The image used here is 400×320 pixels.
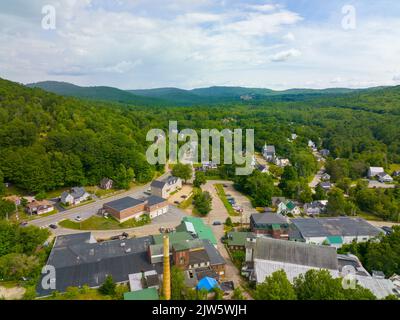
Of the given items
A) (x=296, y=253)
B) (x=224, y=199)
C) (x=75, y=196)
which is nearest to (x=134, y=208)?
(x=75, y=196)

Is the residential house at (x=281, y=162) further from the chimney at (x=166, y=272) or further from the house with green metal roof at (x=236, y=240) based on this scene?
the chimney at (x=166, y=272)

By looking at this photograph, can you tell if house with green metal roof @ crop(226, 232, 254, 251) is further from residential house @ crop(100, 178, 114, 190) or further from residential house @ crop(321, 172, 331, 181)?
residential house @ crop(321, 172, 331, 181)

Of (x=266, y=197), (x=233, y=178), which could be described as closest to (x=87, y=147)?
(x=233, y=178)

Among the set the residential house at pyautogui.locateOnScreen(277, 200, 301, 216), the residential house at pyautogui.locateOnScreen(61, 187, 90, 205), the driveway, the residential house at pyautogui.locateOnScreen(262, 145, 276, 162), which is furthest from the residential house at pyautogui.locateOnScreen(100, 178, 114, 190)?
the residential house at pyautogui.locateOnScreen(262, 145, 276, 162)

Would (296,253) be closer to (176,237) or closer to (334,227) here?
(334,227)
